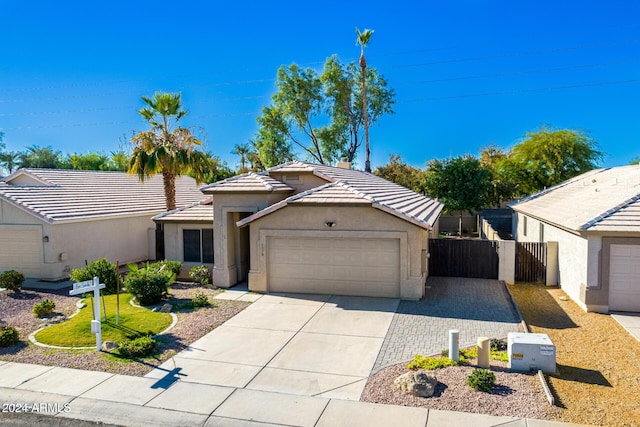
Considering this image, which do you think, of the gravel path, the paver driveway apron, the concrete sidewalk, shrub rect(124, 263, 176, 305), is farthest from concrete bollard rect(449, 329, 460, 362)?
shrub rect(124, 263, 176, 305)

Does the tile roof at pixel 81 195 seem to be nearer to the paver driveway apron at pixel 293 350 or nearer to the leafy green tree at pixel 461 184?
the paver driveway apron at pixel 293 350

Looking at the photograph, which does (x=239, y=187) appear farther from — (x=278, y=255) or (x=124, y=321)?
(x=124, y=321)

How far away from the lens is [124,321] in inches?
469

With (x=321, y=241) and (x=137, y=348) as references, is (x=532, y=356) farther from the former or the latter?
(x=137, y=348)

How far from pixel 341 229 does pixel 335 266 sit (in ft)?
4.10

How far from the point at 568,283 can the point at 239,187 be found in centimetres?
1168

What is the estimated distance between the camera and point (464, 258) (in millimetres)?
17703

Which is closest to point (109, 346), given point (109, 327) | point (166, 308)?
point (109, 327)

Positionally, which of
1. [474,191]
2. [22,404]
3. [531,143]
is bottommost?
[22,404]

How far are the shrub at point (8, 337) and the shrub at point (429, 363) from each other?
9.08 meters

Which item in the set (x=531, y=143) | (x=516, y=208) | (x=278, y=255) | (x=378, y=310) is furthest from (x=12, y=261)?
(x=531, y=143)

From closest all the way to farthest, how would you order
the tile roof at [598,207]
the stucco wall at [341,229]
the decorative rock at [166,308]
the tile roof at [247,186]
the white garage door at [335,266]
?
the tile roof at [598,207], the decorative rock at [166,308], the stucco wall at [341,229], the white garage door at [335,266], the tile roof at [247,186]

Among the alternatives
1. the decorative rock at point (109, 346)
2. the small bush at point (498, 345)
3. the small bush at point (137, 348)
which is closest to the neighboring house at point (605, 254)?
the small bush at point (498, 345)

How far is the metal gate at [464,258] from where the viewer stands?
57.2ft
